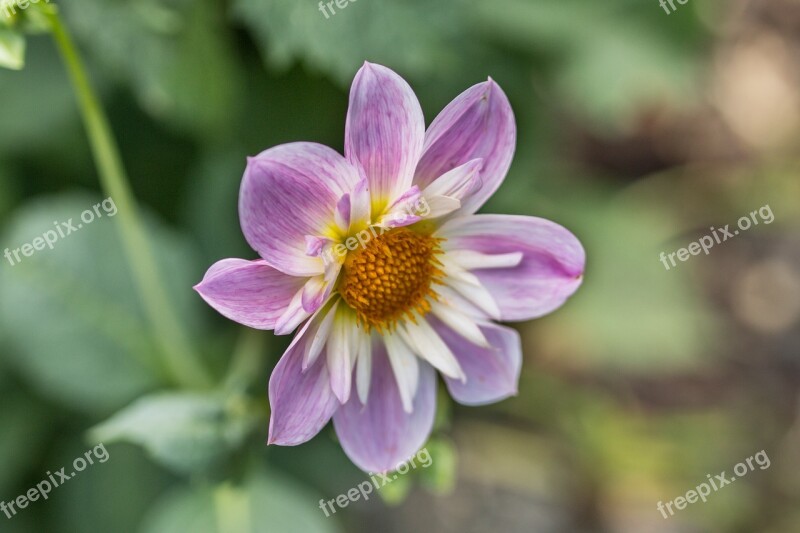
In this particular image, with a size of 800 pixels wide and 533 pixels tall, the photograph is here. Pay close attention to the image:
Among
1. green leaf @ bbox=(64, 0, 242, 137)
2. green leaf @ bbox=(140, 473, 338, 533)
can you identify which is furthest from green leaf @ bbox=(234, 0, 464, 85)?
green leaf @ bbox=(140, 473, 338, 533)

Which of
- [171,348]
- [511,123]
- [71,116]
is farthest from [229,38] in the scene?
[511,123]

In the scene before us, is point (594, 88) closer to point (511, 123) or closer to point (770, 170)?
point (770, 170)

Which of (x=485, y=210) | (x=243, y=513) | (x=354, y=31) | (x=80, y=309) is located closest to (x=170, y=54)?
(x=354, y=31)

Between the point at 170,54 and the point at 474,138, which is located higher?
the point at 170,54

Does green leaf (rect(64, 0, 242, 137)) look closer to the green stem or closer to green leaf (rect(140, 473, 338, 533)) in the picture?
the green stem

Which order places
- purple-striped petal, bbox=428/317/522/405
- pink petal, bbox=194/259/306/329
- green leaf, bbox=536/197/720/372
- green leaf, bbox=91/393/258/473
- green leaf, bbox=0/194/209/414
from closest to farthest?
1. pink petal, bbox=194/259/306/329
2. purple-striped petal, bbox=428/317/522/405
3. green leaf, bbox=91/393/258/473
4. green leaf, bbox=0/194/209/414
5. green leaf, bbox=536/197/720/372

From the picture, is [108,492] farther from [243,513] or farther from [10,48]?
[10,48]

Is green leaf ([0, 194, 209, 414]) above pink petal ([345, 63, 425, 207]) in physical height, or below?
below

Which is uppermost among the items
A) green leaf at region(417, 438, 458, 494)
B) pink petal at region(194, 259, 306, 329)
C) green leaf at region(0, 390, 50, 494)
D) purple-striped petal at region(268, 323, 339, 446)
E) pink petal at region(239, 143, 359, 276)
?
pink petal at region(239, 143, 359, 276)
